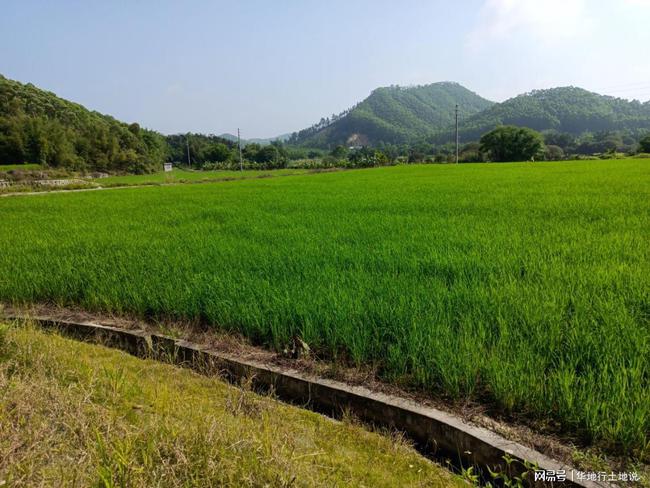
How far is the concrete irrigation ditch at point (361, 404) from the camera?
1756 millimetres

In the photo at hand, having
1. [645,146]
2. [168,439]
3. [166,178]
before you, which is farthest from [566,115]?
[168,439]

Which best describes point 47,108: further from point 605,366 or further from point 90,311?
point 605,366

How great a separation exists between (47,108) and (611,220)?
66.9 meters

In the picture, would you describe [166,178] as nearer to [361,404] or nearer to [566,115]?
[361,404]

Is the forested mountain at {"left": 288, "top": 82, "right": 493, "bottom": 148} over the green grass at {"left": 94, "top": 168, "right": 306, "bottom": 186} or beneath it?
over

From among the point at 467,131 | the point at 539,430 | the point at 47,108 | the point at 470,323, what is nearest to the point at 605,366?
the point at 539,430

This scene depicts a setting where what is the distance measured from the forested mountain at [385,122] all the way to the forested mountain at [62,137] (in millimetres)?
88197

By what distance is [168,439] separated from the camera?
1712 millimetres

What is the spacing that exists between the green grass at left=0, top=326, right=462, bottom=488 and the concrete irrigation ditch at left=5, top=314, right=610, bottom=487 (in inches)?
5.1

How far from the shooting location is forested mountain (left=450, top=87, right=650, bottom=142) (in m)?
107

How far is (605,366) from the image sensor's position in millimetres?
2047

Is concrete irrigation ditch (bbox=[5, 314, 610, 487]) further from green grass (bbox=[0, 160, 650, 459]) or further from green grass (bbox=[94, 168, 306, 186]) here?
green grass (bbox=[94, 168, 306, 186])

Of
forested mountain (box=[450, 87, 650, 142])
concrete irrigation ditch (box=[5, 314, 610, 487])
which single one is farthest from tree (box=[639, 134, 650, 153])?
forested mountain (box=[450, 87, 650, 142])

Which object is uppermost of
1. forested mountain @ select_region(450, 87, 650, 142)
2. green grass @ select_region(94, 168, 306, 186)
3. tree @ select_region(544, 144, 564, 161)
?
forested mountain @ select_region(450, 87, 650, 142)
